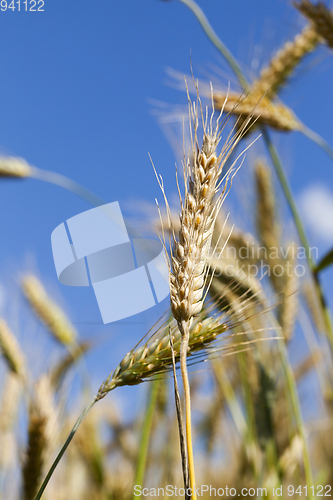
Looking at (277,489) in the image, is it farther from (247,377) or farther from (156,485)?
(156,485)

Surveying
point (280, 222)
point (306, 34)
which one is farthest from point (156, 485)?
point (306, 34)

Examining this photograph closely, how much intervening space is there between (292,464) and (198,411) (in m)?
1.60

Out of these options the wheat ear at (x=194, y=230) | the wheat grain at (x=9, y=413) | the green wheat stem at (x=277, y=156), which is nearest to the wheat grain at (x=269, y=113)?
the green wheat stem at (x=277, y=156)

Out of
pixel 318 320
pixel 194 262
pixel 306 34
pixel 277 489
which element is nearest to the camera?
pixel 194 262

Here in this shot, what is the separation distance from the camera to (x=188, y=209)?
29.7 inches

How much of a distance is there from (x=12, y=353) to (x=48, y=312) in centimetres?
71

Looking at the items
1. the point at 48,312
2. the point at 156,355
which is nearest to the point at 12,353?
the point at 48,312

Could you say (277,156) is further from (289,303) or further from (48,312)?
(48,312)

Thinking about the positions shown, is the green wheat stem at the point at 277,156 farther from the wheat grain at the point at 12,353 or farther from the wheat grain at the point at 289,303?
the wheat grain at the point at 12,353

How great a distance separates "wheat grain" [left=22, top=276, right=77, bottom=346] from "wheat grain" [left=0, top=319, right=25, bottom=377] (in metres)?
0.46

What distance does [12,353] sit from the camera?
1821mm

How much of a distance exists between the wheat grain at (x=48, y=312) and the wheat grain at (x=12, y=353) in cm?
46

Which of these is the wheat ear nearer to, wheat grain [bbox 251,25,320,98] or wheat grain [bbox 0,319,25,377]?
wheat grain [bbox 0,319,25,377]

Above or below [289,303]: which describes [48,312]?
above
